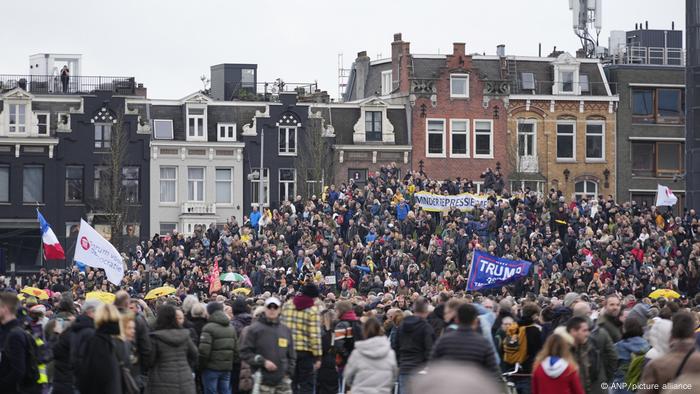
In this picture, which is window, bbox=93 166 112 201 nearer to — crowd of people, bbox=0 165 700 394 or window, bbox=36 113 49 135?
window, bbox=36 113 49 135

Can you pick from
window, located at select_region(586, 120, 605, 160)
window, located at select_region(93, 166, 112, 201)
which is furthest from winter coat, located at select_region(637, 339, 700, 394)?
window, located at select_region(586, 120, 605, 160)

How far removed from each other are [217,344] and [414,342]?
2.44 metres

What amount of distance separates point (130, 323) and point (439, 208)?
112 ft

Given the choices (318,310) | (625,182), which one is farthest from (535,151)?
(318,310)

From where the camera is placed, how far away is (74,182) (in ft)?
227

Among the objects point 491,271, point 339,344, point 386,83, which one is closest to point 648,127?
point 386,83

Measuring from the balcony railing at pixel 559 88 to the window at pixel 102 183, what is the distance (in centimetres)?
1724

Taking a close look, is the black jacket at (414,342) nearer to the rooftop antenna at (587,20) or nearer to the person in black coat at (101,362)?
the person in black coat at (101,362)

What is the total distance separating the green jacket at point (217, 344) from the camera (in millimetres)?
21000

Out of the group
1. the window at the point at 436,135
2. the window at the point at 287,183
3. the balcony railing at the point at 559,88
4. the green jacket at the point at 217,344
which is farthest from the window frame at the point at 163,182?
the green jacket at the point at 217,344

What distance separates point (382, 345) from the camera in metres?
19.2

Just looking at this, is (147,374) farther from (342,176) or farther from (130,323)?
(342,176)

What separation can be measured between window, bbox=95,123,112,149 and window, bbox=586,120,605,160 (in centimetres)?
1985

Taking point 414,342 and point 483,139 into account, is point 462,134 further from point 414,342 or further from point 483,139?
point 414,342
